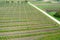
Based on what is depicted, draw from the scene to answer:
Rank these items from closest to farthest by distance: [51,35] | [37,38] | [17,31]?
1. [37,38]
2. [51,35]
3. [17,31]

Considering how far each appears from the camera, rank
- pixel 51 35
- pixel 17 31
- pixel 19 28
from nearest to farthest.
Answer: pixel 51 35
pixel 17 31
pixel 19 28

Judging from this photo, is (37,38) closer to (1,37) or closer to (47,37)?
(47,37)

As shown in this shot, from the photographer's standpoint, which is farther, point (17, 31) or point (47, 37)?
point (17, 31)

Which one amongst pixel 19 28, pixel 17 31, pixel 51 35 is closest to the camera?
pixel 51 35

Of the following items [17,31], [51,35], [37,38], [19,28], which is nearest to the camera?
[37,38]

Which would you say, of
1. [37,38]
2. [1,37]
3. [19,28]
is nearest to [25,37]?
[37,38]

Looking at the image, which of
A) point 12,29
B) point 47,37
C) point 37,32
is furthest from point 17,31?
→ point 47,37

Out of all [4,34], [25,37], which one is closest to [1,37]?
[4,34]

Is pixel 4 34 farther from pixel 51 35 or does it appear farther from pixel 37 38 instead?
pixel 51 35

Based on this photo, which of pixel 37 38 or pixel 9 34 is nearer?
pixel 37 38
